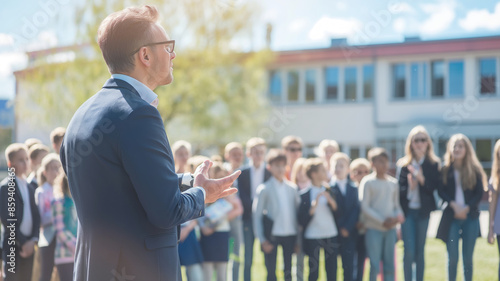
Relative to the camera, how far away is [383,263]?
6113mm

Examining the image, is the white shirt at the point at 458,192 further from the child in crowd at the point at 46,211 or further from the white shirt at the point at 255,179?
the child in crowd at the point at 46,211

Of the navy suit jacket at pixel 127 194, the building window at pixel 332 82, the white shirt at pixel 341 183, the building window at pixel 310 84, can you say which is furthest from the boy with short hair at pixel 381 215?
the building window at pixel 310 84

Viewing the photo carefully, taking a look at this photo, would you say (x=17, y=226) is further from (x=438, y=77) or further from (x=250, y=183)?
(x=438, y=77)

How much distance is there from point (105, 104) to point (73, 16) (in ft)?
56.2

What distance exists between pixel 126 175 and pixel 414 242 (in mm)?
5033

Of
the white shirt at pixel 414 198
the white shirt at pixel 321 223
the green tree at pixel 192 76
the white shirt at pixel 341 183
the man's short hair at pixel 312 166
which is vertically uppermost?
the green tree at pixel 192 76

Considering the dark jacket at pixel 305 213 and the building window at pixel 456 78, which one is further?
the building window at pixel 456 78

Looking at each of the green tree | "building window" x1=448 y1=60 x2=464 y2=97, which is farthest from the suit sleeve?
"building window" x1=448 y1=60 x2=464 y2=97

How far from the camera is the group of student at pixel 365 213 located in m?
6.01

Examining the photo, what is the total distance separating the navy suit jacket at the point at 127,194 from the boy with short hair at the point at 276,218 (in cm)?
425

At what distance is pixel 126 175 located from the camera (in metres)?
1.83

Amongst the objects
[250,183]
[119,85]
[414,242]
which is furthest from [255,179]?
[119,85]

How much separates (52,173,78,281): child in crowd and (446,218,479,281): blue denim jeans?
393 cm

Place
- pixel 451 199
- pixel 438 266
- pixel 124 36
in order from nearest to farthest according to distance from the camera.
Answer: pixel 124 36
pixel 451 199
pixel 438 266
